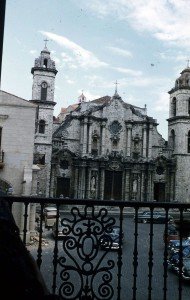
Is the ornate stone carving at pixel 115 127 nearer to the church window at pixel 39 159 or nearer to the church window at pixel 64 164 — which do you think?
the church window at pixel 64 164

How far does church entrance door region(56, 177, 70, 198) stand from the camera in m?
39.7

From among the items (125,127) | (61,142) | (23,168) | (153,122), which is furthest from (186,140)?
(23,168)

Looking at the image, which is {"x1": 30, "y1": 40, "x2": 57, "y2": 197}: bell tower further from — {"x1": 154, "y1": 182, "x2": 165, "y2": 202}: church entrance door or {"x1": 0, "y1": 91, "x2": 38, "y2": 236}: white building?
{"x1": 0, "y1": 91, "x2": 38, "y2": 236}: white building

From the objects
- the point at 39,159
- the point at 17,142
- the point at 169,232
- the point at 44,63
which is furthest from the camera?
the point at 44,63

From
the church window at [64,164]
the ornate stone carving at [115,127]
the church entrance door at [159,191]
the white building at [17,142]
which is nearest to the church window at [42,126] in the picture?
the church window at [64,164]

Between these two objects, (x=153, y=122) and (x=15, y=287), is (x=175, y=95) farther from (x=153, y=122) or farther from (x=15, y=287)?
(x=15, y=287)

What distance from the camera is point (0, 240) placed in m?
1.37

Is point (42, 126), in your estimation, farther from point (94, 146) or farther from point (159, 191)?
point (159, 191)

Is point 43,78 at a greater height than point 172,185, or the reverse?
point 43,78

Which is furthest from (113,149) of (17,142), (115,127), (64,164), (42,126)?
(17,142)

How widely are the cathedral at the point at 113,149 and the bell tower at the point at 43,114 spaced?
0.11m

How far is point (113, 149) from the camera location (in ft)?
138

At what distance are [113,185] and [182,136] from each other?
9.94 metres

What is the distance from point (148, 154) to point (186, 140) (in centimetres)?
474
